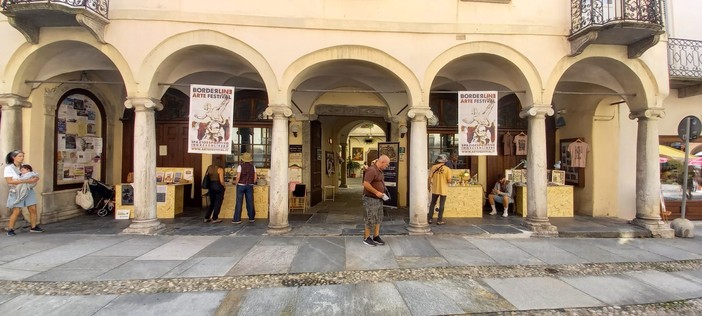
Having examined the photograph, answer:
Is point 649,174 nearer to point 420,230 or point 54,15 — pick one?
point 420,230

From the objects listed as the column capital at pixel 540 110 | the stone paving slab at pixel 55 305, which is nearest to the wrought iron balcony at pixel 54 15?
the stone paving slab at pixel 55 305

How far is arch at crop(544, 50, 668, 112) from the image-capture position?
737cm

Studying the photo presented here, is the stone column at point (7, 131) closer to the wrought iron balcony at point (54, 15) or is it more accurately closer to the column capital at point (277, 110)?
the wrought iron balcony at point (54, 15)

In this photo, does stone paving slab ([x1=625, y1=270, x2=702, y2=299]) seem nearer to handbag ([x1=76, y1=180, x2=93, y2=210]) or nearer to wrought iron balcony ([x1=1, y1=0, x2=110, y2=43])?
wrought iron balcony ([x1=1, y1=0, x2=110, y2=43])

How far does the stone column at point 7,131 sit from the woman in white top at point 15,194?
0.22 metres

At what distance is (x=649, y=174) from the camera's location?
7.68 meters

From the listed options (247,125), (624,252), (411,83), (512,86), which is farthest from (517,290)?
(247,125)

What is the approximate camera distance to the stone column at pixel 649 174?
7.57m

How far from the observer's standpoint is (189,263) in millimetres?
5172

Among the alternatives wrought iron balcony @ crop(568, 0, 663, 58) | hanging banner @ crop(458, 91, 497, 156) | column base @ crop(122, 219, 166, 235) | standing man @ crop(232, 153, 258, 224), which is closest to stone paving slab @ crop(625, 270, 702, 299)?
hanging banner @ crop(458, 91, 497, 156)

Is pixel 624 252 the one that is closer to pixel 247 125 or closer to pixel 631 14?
pixel 631 14

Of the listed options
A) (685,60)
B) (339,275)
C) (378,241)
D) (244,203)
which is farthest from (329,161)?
(685,60)

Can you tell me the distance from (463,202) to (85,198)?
1047cm

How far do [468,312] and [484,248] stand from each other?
9.24 feet
